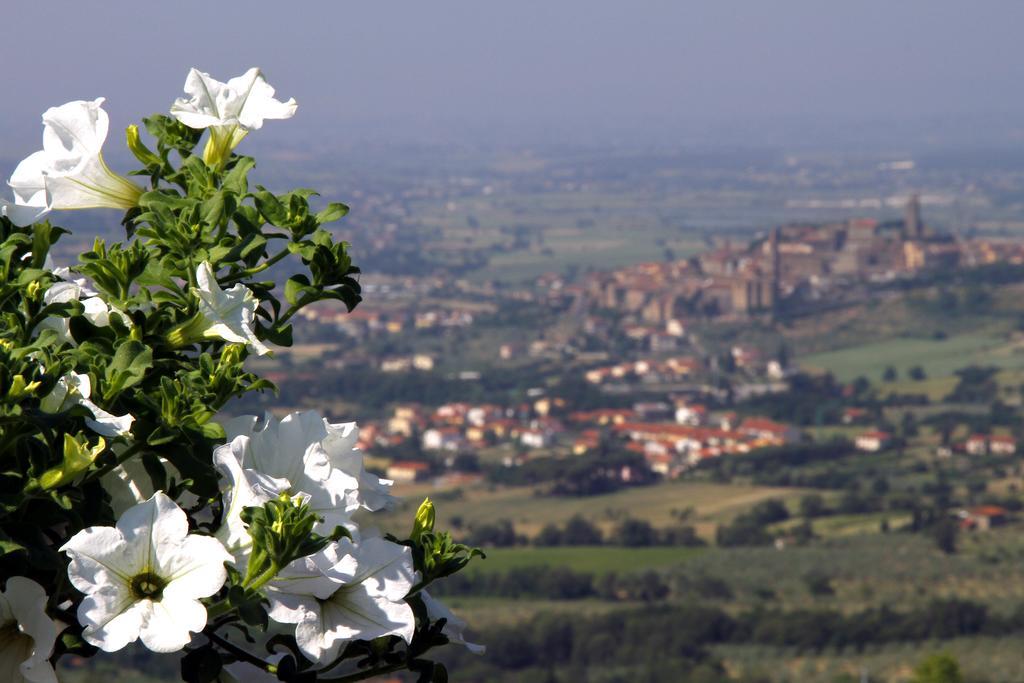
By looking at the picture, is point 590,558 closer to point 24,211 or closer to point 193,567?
point 24,211

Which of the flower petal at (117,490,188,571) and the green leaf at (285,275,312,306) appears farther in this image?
the green leaf at (285,275,312,306)

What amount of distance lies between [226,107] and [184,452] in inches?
12.6

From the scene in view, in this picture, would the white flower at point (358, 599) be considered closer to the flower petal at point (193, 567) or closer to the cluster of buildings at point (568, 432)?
the flower petal at point (193, 567)

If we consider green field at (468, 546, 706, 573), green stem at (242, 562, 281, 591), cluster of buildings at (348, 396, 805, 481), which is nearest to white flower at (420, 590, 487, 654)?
green stem at (242, 562, 281, 591)

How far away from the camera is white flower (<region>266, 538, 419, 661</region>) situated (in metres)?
0.83

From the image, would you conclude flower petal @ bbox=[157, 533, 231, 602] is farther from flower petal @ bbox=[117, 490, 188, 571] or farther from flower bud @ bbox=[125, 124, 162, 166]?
flower bud @ bbox=[125, 124, 162, 166]

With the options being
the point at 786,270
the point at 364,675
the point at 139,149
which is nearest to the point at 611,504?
the point at 786,270

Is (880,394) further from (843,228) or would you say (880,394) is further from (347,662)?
(347,662)

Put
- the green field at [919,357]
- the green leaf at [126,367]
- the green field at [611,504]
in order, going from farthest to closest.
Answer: the green field at [919,357] < the green field at [611,504] < the green leaf at [126,367]

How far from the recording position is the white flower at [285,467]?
84 cm

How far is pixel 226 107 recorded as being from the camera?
42.8 inches

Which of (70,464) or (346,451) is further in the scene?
(346,451)

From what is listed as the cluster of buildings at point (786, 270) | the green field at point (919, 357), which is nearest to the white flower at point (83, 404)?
the green field at point (919, 357)

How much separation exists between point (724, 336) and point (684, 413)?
1058cm
